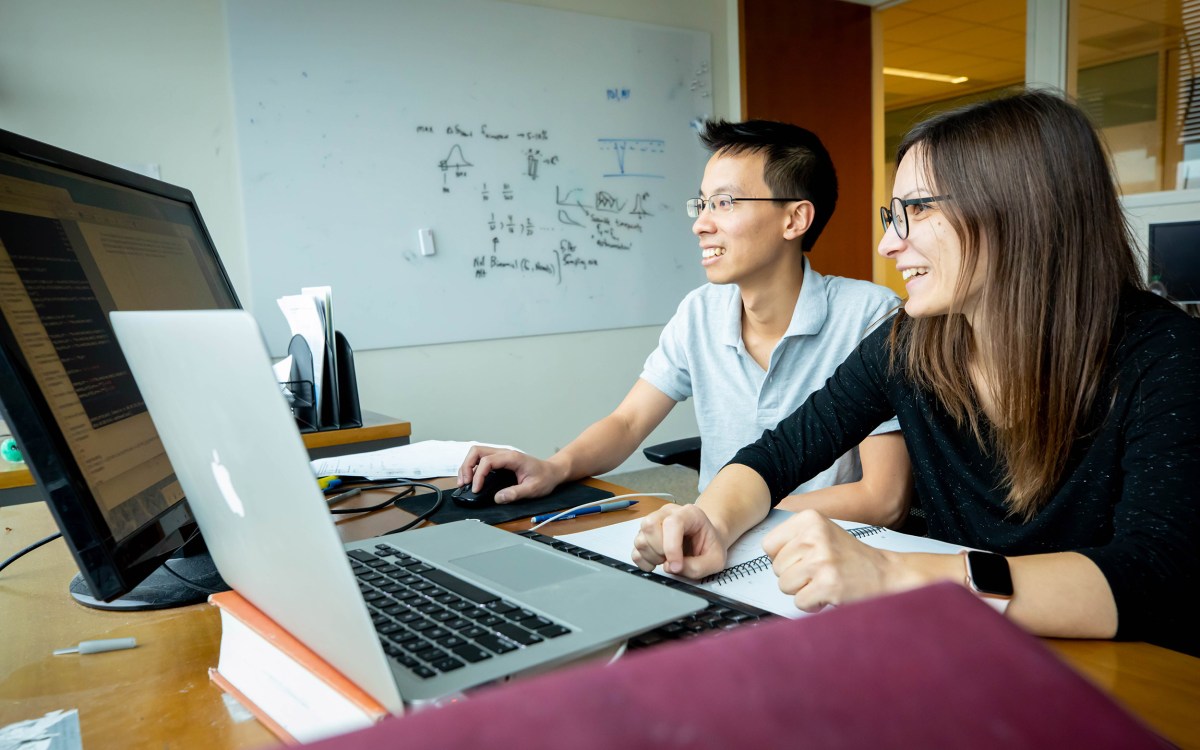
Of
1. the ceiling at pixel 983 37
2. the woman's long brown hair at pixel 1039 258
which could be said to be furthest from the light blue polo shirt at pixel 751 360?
the ceiling at pixel 983 37

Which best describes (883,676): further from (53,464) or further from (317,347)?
(317,347)

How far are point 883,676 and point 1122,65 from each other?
469 cm

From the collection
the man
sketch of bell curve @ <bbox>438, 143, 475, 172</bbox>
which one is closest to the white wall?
sketch of bell curve @ <bbox>438, 143, 475, 172</bbox>

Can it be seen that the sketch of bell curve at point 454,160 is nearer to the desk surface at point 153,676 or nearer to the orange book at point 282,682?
the desk surface at point 153,676

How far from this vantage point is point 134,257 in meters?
0.80

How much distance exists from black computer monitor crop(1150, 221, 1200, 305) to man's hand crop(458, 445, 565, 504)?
2486 millimetres

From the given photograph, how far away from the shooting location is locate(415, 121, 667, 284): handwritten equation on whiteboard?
11.7 ft

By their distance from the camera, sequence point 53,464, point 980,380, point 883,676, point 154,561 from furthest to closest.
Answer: point 980,380 < point 154,561 < point 53,464 < point 883,676

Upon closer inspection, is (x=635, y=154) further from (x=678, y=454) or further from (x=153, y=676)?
(x=153, y=676)

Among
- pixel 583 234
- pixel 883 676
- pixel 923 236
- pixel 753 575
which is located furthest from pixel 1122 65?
pixel 883 676

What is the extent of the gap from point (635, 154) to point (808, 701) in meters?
4.06

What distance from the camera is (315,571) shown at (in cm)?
44

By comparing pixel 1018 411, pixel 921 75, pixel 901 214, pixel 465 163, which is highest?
pixel 921 75

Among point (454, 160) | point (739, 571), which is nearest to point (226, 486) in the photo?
point (739, 571)
